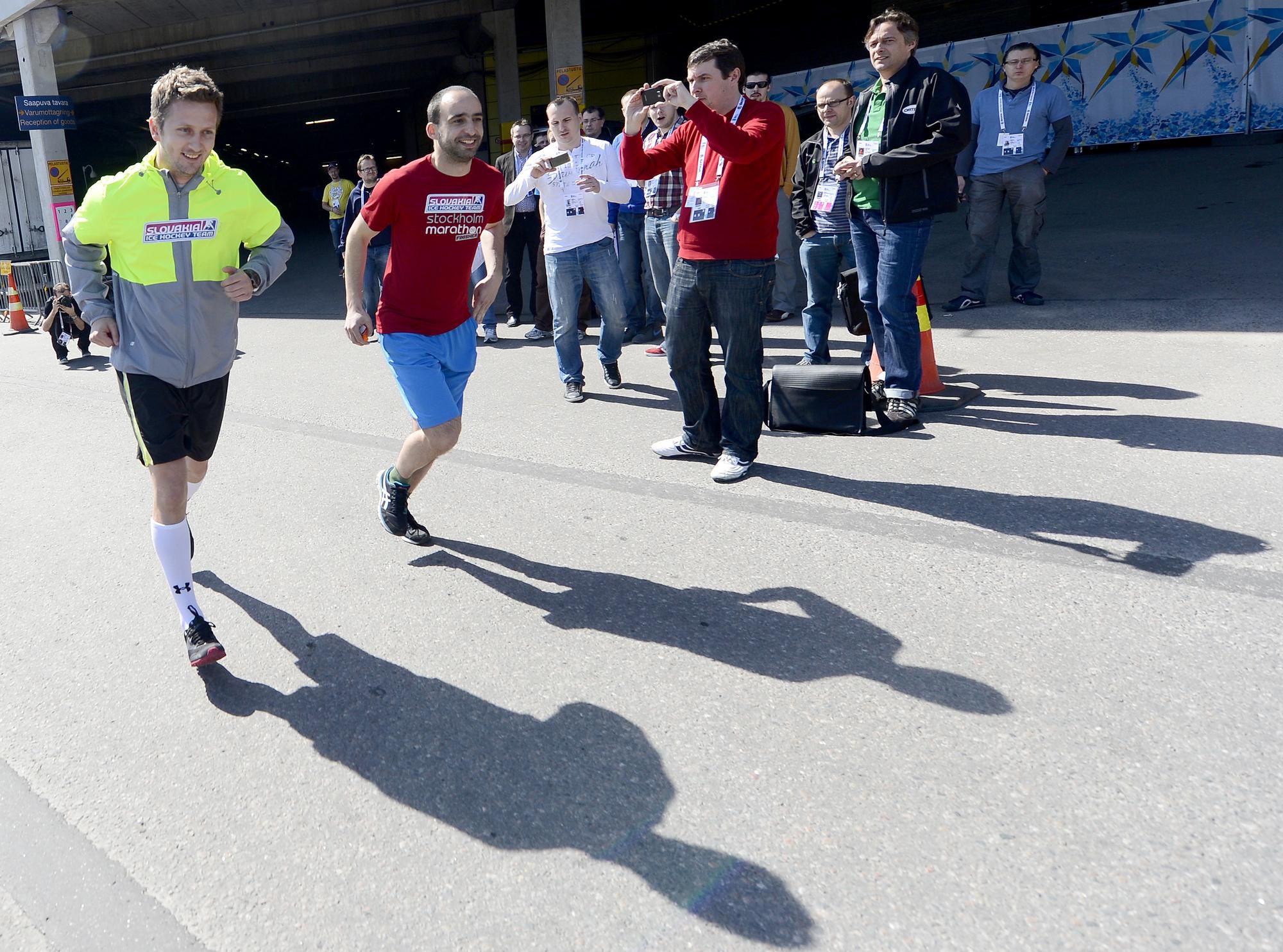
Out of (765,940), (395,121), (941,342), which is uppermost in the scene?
(395,121)

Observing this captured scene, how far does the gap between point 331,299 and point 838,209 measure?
9652 mm

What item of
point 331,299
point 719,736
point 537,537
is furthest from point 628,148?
point 331,299

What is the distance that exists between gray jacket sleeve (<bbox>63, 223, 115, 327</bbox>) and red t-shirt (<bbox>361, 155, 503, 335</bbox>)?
40.8 inches

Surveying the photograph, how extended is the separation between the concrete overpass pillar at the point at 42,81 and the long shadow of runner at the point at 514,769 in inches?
697

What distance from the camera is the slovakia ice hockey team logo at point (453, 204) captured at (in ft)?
A: 13.7

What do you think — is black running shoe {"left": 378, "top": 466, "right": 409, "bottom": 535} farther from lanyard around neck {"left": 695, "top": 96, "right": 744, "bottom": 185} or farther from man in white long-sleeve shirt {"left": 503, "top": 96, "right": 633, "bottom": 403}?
man in white long-sleeve shirt {"left": 503, "top": 96, "right": 633, "bottom": 403}

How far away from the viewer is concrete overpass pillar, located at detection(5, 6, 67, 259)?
59.5 ft

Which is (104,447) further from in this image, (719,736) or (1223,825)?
(1223,825)

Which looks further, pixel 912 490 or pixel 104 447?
pixel 104 447

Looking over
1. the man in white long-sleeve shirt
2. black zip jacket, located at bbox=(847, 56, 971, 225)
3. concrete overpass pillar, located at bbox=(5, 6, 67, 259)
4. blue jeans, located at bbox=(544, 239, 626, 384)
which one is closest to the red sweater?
black zip jacket, located at bbox=(847, 56, 971, 225)

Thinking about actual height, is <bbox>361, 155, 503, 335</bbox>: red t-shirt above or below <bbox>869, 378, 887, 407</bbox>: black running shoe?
above

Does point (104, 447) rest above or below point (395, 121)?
below

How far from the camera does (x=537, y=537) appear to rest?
15.1 ft

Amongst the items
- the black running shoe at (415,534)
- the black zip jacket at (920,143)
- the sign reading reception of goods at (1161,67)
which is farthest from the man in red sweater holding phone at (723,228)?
the sign reading reception of goods at (1161,67)
